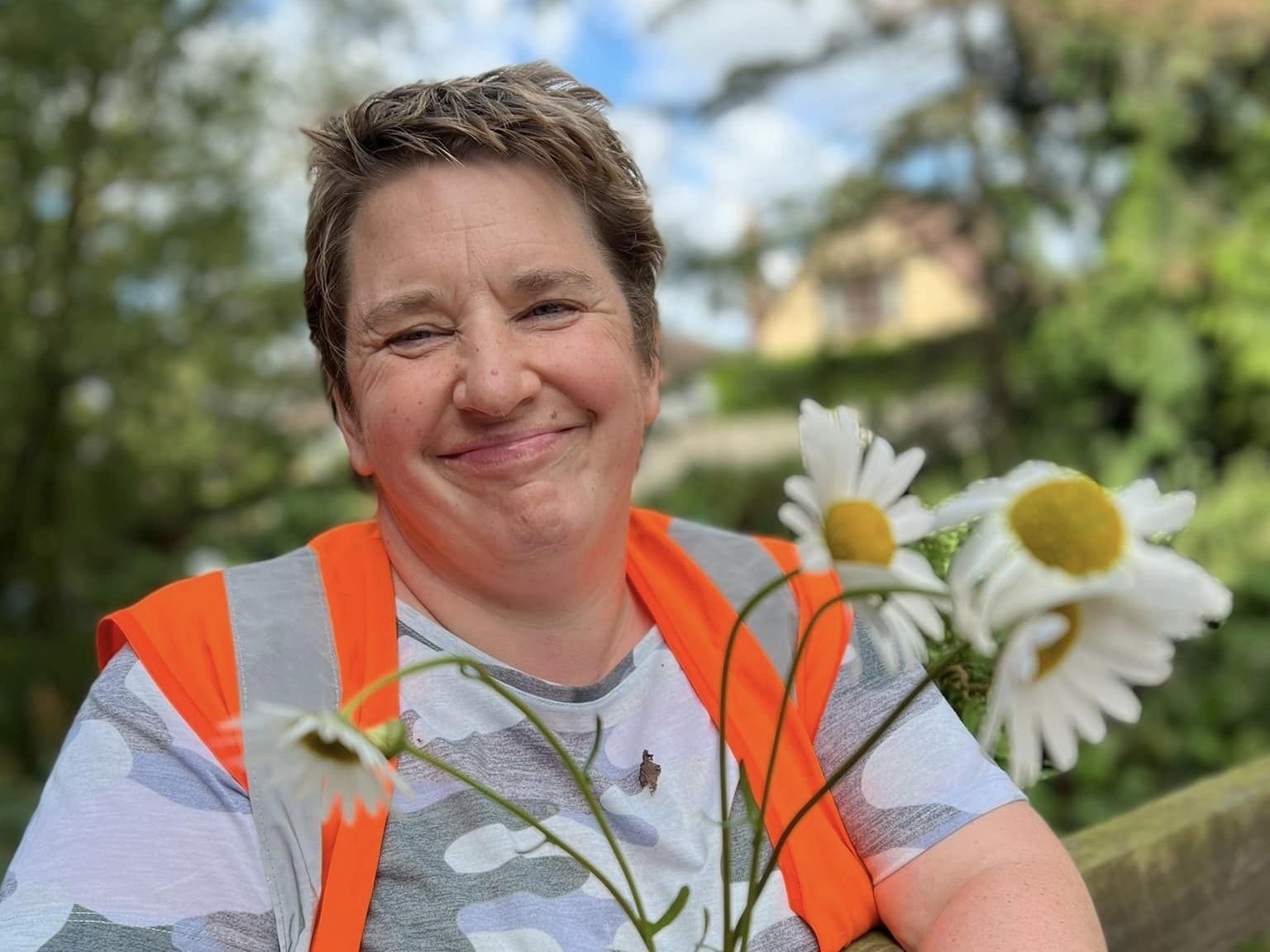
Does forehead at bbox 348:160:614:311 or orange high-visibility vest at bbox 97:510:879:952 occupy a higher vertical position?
forehead at bbox 348:160:614:311

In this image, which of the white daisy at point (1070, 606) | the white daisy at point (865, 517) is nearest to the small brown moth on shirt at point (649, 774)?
the white daisy at point (865, 517)

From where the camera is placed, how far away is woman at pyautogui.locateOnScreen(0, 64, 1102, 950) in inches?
46.9

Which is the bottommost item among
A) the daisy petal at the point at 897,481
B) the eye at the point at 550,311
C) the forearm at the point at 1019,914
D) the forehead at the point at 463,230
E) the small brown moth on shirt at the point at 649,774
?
the forearm at the point at 1019,914

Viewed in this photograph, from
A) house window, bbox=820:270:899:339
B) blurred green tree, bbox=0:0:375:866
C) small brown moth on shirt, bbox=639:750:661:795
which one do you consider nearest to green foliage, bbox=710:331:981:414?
house window, bbox=820:270:899:339

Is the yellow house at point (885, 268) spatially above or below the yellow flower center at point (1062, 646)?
above

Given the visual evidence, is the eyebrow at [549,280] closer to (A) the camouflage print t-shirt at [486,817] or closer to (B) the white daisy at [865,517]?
(A) the camouflage print t-shirt at [486,817]

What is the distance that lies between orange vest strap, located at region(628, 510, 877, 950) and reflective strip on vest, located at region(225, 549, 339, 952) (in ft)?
1.45

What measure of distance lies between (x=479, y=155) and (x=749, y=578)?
0.66 m

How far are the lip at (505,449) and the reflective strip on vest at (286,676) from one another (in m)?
0.23

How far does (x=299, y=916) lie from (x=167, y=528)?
10.2 m

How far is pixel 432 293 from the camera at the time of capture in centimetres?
138

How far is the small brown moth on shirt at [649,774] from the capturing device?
1404 mm

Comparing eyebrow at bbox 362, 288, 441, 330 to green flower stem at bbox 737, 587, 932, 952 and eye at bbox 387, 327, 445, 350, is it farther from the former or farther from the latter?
green flower stem at bbox 737, 587, 932, 952

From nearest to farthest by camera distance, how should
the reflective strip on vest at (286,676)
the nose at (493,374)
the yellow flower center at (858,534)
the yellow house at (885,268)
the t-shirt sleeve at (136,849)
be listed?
the yellow flower center at (858,534)
the t-shirt sleeve at (136,849)
the reflective strip on vest at (286,676)
the nose at (493,374)
the yellow house at (885,268)
